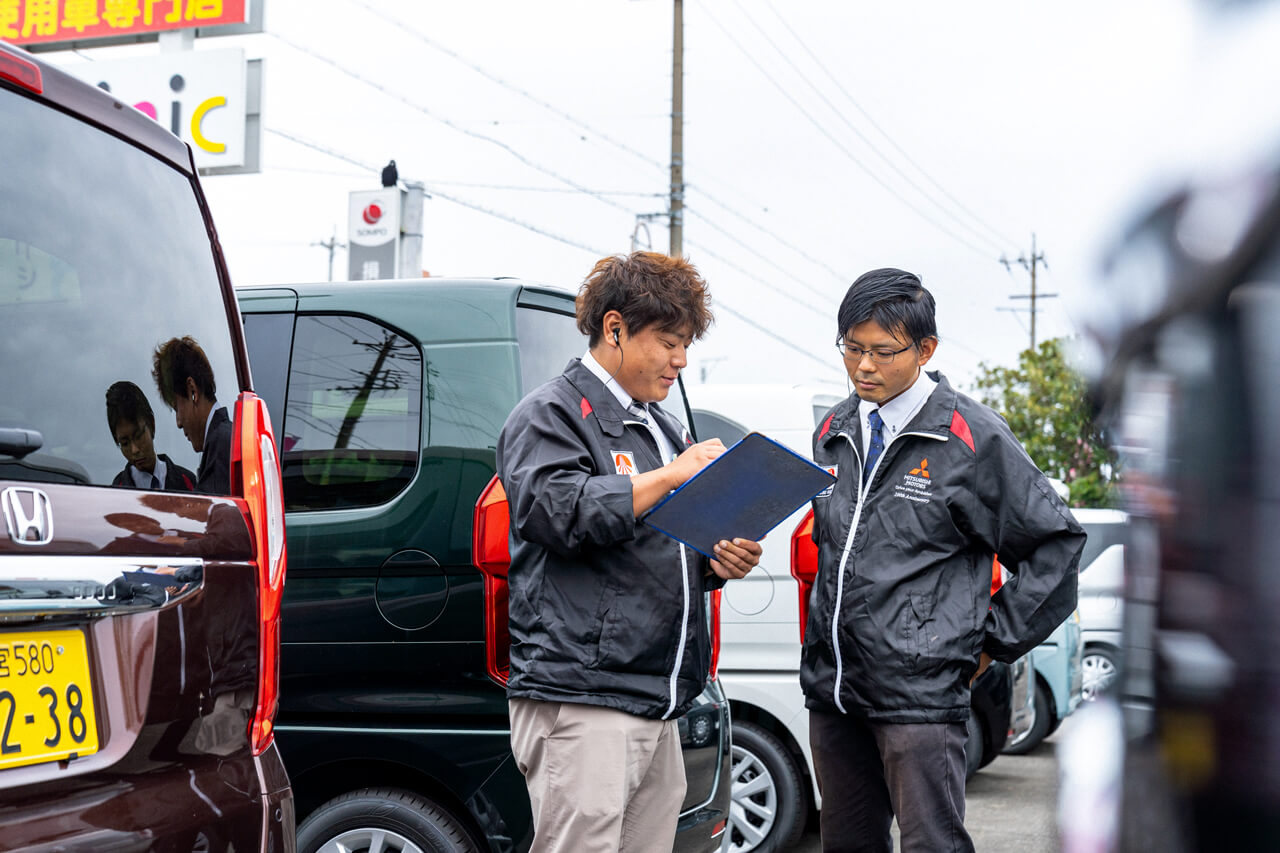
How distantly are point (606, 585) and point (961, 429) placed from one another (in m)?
0.93

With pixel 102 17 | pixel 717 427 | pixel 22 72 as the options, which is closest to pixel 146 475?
pixel 22 72

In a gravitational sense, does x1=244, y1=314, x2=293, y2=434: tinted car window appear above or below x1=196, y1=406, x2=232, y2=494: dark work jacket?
above

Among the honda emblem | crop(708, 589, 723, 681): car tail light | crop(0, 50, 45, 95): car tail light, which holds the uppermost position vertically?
crop(0, 50, 45, 95): car tail light

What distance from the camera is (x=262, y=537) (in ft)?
7.16

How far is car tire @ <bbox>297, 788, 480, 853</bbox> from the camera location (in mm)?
3279

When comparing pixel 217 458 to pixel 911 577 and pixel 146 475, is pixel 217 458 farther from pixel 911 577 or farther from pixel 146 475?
pixel 911 577

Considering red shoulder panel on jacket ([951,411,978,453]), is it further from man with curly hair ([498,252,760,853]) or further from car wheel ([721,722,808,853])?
car wheel ([721,722,808,853])

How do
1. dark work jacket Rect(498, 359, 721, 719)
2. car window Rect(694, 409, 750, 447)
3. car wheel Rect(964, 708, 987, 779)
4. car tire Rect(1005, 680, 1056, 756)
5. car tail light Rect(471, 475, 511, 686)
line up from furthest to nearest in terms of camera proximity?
car tire Rect(1005, 680, 1056, 756) → car wheel Rect(964, 708, 987, 779) → car window Rect(694, 409, 750, 447) → car tail light Rect(471, 475, 511, 686) → dark work jacket Rect(498, 359, 721, 719)

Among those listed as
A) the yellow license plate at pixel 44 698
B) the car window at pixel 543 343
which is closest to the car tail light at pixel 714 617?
the car window at pixel 543 343

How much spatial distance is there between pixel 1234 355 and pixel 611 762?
177cm

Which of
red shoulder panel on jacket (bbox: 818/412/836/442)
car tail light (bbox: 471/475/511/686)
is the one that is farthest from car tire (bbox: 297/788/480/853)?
red shoulder panel on jacket (bbox: 818/412/836/442)

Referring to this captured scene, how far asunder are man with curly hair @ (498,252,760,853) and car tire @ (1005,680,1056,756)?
19.5 feet

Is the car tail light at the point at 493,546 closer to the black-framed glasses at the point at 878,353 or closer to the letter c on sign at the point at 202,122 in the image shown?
the black-framed glasses at the point at 878,353

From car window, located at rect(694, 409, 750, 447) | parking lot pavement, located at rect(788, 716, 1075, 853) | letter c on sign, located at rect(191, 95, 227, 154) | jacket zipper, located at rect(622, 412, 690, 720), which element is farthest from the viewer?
letter c on sign, located at rect(191, 95, 227, 154)
